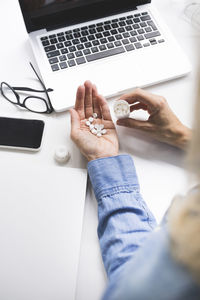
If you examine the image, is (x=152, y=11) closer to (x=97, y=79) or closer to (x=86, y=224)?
(x=97, y=79)

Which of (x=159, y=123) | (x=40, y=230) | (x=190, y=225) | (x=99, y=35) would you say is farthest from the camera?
(x=99, y=35)

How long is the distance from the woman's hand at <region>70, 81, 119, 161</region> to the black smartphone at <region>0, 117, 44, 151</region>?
88 mm

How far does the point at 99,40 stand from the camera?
30.9 inches

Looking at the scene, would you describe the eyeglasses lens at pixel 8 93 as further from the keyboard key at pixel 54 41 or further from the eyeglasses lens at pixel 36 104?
the keyboard key at pixel 54 41

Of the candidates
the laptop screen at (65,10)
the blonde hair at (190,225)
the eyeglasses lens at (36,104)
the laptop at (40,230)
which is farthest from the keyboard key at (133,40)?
the blonde hair at (190,225)

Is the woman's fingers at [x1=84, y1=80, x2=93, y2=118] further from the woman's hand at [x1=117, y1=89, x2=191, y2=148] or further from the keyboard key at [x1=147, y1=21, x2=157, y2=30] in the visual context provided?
the keyboard key at [x1=147, y1=21, x2=157, y2=30]

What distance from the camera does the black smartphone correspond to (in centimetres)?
67

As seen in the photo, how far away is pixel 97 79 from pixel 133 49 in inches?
5.6

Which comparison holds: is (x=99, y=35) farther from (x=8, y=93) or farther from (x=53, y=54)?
(x=8, y=93)

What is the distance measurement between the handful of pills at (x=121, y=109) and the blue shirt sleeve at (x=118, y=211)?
10cm

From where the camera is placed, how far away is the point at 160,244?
365 millimetres

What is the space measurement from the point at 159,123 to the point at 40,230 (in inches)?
14.7

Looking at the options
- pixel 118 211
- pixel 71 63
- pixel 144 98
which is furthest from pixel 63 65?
pixel 118 211

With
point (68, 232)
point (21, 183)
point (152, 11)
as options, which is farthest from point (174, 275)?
point (152, 11)
